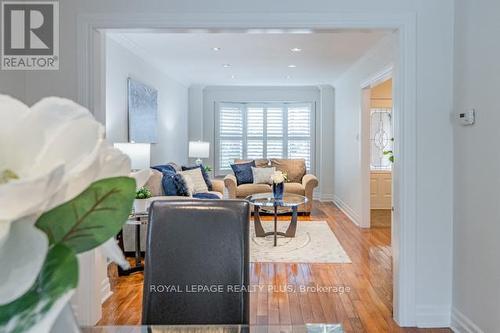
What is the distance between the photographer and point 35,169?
45cm

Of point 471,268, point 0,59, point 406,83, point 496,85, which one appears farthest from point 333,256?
point 0,59

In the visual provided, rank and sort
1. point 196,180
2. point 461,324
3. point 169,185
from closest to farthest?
point 461,324, point 169,185, point 196,180

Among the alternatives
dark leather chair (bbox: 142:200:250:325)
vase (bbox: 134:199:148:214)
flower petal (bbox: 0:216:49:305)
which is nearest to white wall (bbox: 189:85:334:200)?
vase (bbox: 134:199:148:214)

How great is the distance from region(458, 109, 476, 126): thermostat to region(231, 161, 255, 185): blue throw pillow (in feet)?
16.2

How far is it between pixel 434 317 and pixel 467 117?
138cm

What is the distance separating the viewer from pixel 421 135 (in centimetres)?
271

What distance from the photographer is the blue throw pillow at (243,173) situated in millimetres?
7273

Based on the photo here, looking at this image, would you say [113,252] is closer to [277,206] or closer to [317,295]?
[317,295]

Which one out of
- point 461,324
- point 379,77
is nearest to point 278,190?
point 379,77

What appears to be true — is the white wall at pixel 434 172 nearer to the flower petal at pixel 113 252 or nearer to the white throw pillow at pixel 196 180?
the flower petal at pixel 113 252

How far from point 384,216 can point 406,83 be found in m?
4.65

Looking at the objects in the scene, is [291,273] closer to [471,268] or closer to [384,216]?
[471,268]

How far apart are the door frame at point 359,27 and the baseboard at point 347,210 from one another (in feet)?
10.8

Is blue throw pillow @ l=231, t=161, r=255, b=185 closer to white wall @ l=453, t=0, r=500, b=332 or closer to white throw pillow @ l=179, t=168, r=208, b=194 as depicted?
white throw pillow @ l=179, t=168, r=208, b=194
